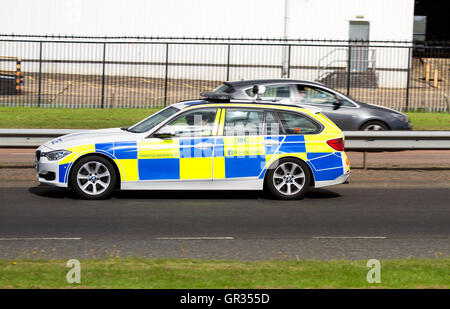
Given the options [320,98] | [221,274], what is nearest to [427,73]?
[320,98]

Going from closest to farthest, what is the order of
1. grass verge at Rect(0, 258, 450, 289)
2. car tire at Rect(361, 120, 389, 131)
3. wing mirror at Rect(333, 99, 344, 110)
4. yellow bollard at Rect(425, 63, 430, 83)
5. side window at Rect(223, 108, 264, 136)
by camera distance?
grass verge at Rect(0, 258, 450, 289), side window at Rect(223, 108, 264, 136), wing mirror at Rect(333, 99, 344, 110), car tire at Rect(361, 120, 389, 131), yellow bollard at Rect(425, 63, 430, 83)

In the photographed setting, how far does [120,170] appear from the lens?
38.3 feet

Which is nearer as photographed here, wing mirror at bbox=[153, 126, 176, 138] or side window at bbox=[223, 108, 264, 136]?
wing mirror at bbox=[153, 126, 176, 138]

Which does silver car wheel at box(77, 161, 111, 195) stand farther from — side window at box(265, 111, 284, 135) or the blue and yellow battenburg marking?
side window at box(265, 111, 284, 135)

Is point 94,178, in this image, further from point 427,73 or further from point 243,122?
point 427,73

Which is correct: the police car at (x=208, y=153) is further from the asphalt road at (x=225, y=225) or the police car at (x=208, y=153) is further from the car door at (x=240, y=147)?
the asphalt road at (x=225, y=225)

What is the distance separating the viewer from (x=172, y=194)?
41.7 feet

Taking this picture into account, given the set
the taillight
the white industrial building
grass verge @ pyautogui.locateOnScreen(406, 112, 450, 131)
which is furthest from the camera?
the white industrial building

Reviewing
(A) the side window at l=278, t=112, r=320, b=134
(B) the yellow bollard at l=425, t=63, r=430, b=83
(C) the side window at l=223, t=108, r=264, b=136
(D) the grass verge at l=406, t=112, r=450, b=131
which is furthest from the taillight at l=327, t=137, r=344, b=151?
(B) the yellow bollard at l=425, t=63, r=430, b=83

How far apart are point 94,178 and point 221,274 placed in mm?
4840

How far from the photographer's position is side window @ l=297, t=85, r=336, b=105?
1786cm

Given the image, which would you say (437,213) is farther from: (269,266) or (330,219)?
(269,266)

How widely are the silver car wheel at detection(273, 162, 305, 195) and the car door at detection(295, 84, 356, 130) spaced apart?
5.83 m

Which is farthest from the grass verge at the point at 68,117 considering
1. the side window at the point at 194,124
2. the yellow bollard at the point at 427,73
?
the yellow bollard at the point at 427,73
